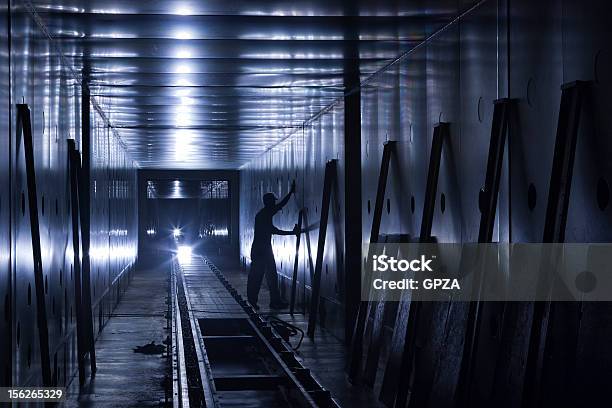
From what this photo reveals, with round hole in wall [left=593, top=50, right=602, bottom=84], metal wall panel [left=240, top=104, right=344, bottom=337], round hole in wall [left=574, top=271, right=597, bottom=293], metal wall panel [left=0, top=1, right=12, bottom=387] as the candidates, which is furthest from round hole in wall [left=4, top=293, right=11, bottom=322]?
metal wall panel [left=240, top=104, right=344, bottom=337]

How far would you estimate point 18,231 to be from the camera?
598 centimetres

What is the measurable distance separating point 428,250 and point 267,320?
6.36 m

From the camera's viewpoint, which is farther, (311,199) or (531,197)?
(311,199)

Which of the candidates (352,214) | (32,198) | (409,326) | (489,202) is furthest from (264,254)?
(489,202)

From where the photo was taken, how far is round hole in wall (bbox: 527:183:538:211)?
542 cm

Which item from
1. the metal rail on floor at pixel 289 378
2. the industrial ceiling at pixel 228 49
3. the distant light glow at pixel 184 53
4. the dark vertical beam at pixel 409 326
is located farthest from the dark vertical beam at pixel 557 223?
the distant light glow at pixel 184 53

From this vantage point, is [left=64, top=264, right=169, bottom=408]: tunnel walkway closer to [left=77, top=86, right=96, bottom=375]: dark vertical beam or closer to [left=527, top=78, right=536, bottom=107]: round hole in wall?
[left=77, top=86, right=96, bottom=375]: dark vertical beam

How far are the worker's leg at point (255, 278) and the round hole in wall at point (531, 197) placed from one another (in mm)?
10498

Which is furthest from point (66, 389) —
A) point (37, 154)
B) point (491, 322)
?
point (491, 322)

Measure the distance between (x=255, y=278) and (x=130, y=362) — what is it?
5757mm

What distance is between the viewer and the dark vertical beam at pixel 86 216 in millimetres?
9336

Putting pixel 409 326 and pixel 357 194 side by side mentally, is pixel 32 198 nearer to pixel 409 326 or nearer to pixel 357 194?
pixel 409 326

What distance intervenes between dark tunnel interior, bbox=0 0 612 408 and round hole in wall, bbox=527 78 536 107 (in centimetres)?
2

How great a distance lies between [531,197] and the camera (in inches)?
216
